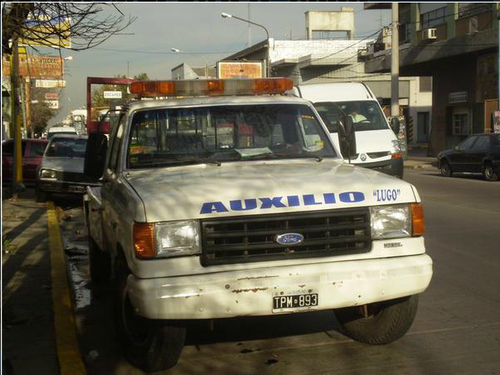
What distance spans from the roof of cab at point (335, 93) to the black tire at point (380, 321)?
35.4 feet

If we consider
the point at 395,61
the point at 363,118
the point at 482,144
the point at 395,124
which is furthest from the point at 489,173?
the point at 395,61

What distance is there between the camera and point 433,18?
109 feet

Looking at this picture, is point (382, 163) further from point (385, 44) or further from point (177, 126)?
point (385, 44)

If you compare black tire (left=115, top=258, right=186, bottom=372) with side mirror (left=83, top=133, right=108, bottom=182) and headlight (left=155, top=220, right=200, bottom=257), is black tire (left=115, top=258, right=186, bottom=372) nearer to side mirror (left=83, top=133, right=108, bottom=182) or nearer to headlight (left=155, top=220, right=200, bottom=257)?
headlight (left=155, top=220, right=200, bottom=257)

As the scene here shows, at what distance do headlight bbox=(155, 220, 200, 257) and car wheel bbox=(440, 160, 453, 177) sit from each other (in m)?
19.7

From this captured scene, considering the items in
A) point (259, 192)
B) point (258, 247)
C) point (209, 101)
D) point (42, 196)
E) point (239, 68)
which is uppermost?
point (239, 68)

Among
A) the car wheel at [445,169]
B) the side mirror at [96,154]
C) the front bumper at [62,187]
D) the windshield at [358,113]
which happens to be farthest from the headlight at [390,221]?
the car wheel at [445,169]

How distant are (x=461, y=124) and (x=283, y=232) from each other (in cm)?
3112

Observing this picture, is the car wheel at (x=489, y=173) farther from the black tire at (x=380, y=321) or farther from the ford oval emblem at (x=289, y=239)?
the ford oval emblem at (x=289, y=239)

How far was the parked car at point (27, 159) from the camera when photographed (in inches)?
808

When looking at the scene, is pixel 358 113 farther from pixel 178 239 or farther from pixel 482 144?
pixel 178 239

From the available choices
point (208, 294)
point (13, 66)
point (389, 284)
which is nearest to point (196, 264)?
point (208, 294)

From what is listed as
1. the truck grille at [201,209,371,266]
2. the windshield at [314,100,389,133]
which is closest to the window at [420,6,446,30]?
the windshield at [314,100,389,133]

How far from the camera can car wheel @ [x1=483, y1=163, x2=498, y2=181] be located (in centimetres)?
2003
